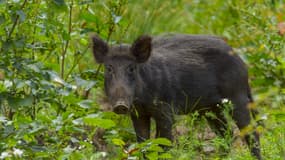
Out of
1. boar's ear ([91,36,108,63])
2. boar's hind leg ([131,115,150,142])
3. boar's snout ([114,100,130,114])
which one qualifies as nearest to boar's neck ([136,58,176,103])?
boar's hind leg ([131,115,150,142])

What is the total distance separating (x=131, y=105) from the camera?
7.27m

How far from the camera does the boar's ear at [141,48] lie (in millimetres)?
7398

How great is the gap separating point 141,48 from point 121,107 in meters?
0.76

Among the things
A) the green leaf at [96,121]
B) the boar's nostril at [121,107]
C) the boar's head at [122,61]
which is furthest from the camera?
the boar's head at [122,61]

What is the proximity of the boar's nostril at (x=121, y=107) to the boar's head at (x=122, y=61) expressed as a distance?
0.19 m

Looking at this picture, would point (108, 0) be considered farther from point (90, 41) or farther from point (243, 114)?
point (243, 114)

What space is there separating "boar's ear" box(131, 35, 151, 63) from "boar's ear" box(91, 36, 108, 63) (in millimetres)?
254

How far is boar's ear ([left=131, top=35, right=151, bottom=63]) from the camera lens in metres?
7.40

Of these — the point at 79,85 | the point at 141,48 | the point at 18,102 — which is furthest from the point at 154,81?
the point at 18,102

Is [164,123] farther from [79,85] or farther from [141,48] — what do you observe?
[79,85]

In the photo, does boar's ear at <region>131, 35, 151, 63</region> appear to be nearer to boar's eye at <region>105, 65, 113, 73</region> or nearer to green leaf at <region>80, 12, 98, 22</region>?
boar's eye at <region>105, 65, 113, 73</region>

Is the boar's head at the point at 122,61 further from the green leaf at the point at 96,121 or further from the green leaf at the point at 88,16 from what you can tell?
the green leaf at the point at 96,121

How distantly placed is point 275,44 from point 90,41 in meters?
1.83

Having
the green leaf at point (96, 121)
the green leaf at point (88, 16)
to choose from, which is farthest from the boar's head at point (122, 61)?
the green leaf at point (96, 121)
